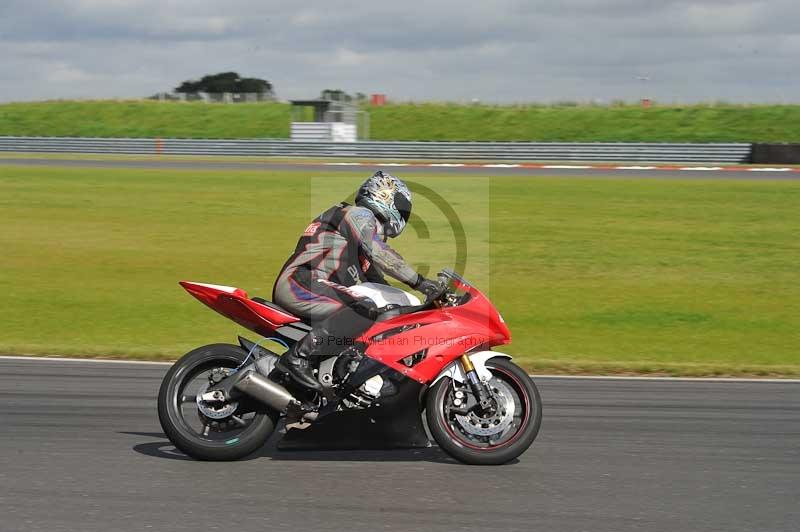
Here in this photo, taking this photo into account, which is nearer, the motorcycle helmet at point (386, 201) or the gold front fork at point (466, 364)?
the gold front fork at point (466, 364)

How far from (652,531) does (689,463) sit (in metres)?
1.30

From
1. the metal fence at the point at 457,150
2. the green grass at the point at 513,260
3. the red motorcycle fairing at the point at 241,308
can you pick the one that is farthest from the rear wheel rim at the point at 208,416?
the metal fence at the point at 457,150

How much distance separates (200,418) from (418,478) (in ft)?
4.59

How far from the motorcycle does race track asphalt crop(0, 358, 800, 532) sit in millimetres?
175

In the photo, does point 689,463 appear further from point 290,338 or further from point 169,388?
point 169,388

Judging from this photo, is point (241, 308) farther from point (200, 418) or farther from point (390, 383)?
point (390, 383)

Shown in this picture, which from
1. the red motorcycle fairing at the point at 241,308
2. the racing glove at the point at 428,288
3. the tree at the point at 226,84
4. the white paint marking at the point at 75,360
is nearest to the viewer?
the racing glove at the point at 428,288

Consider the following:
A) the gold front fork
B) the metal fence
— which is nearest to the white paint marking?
the gold front fork

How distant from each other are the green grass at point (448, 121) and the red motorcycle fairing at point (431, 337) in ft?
141

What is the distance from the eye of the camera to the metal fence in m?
33.9

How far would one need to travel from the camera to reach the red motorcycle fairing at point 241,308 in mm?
5574

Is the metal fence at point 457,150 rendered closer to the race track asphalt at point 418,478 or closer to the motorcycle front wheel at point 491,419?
the race track asphalt at point 418,478

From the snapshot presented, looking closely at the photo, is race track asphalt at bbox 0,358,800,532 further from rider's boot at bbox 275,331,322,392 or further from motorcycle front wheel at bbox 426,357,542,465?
rider's boot at bbox 275,331,322,392

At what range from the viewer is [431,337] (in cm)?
566
